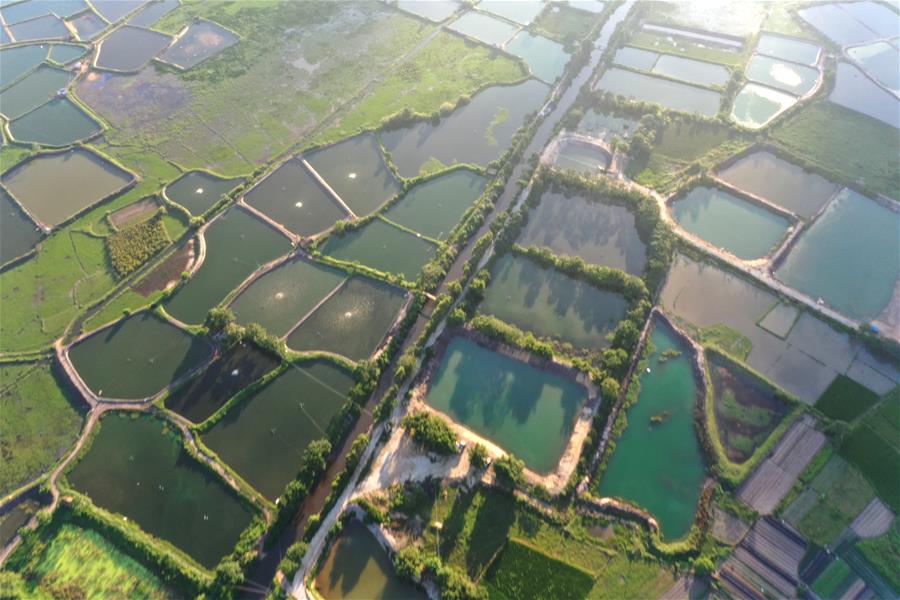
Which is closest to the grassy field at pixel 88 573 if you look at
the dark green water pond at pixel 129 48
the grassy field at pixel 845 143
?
the dark green water pond at pixel 129 48

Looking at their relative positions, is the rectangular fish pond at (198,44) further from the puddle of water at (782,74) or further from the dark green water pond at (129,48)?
the puddle of water at (782,74)

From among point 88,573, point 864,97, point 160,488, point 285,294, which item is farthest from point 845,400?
point 88,573

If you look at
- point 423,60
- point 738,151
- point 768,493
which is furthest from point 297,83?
point 768,493

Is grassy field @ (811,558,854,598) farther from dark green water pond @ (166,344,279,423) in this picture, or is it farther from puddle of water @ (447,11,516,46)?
puddle of water @ (447,11,516,46)

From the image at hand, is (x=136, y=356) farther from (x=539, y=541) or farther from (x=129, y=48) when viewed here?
(x=129, y=48)

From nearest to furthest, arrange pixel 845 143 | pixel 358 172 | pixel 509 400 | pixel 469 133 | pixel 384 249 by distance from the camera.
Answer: pixel 509 400 → pixel 384 249 → pixel 845 143 → pixel 358 172 → pixel 469 133
